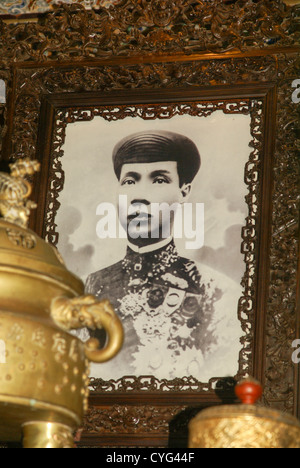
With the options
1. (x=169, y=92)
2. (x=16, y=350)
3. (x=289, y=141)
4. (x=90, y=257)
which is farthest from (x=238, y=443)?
(x=169, y=92)

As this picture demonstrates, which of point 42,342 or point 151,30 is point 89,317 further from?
point 151,30

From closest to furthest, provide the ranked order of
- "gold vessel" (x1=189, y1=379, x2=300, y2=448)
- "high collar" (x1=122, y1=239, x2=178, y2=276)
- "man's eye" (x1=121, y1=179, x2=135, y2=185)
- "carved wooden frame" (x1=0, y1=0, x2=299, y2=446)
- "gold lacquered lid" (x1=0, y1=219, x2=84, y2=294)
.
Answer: "gold vessel" (x1=189, y1=379, x2=300, y2=448) → "gold lacquered lid" (x1=0, y1=219, x2=84, y2=294) → "carved wooden frame" (x1=0, y1=0, x2=299, y2=446) → "high collar" (x1=122, y1=239, x2=178, y2=276) → "man's eye" (x1=121, y1=179, x2=135, y2=185)

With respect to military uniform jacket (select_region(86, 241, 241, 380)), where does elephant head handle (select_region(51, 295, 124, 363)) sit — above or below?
below

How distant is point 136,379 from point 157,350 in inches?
3.3

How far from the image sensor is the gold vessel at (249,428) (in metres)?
1.22

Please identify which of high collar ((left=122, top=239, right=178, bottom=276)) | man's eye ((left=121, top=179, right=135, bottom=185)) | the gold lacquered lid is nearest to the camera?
the gold lacquered lid

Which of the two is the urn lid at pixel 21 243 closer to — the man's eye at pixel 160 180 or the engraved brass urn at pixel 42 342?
the engraved brass urn at pixel 42 342

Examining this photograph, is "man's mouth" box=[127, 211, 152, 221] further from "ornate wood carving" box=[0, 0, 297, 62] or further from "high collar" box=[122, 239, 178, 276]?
"ornate wood carving" box=[0, 0, 297, 62]

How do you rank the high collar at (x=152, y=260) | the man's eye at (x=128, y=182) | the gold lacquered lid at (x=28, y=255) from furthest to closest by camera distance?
the man's eye at (x=128, y=182), the high collar at (x=152, y=260), the gold lacquered lid at (x=28, y=255)

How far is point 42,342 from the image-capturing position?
128 centimetres

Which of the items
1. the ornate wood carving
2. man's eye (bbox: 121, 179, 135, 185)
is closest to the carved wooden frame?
the ornate wood carving

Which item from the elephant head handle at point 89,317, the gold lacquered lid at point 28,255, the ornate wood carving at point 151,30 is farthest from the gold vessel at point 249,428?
the ornate wood carving at point 151,30

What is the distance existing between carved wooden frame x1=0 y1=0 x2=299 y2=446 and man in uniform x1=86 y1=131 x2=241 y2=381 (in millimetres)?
45

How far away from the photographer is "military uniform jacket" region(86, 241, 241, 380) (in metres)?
1.92
